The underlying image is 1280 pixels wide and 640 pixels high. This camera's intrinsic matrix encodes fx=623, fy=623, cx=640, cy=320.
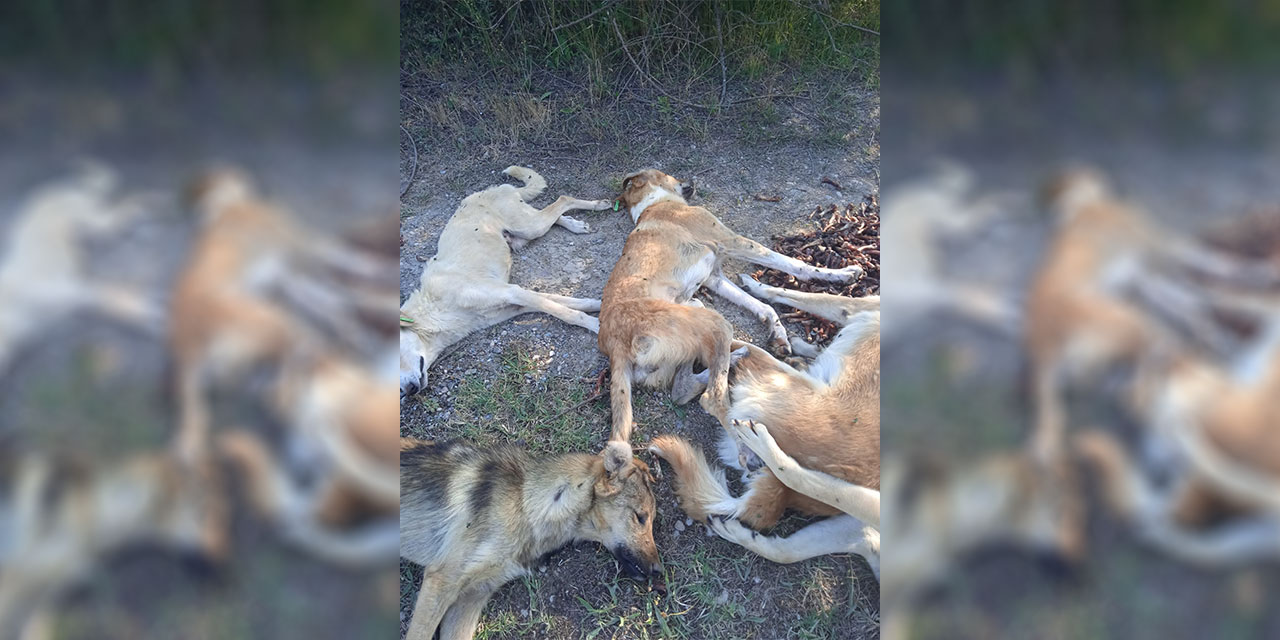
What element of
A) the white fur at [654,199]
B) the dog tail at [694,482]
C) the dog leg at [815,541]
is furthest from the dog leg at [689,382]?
the white fur at [654,199]

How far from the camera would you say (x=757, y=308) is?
574 centimetres

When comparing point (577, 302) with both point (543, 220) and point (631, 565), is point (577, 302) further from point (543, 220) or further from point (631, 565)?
point (631, 565)

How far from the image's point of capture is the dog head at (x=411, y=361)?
17.3 feet

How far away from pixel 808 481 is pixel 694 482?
2.85 ft
